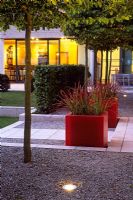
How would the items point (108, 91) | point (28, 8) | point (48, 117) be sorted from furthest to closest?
point (48, 117) < point (108, 91) < point (28, 8)

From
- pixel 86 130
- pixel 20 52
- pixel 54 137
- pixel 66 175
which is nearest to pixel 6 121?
pixel 54 137

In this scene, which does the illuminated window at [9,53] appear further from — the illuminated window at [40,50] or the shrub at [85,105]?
A: the shrub at [85,105]

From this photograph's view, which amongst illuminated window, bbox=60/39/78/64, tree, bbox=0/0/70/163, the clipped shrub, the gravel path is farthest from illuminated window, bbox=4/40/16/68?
tree, bbox=0/0/70/163

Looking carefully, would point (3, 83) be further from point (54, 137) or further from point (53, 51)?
point (54, 137)

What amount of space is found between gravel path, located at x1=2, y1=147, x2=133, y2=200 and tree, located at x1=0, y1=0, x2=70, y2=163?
1.66 ft

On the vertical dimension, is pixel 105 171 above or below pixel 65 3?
below

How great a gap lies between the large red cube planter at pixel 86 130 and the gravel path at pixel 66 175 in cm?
46

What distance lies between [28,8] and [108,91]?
4926 mm

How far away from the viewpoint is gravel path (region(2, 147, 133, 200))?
5.63 m

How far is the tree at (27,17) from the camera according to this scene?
6.96 m

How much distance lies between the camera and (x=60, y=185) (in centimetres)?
602

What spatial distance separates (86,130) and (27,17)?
250cm

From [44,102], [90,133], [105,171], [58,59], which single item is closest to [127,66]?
[58,59]

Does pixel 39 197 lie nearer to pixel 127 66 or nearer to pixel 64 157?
pixel 64 157
